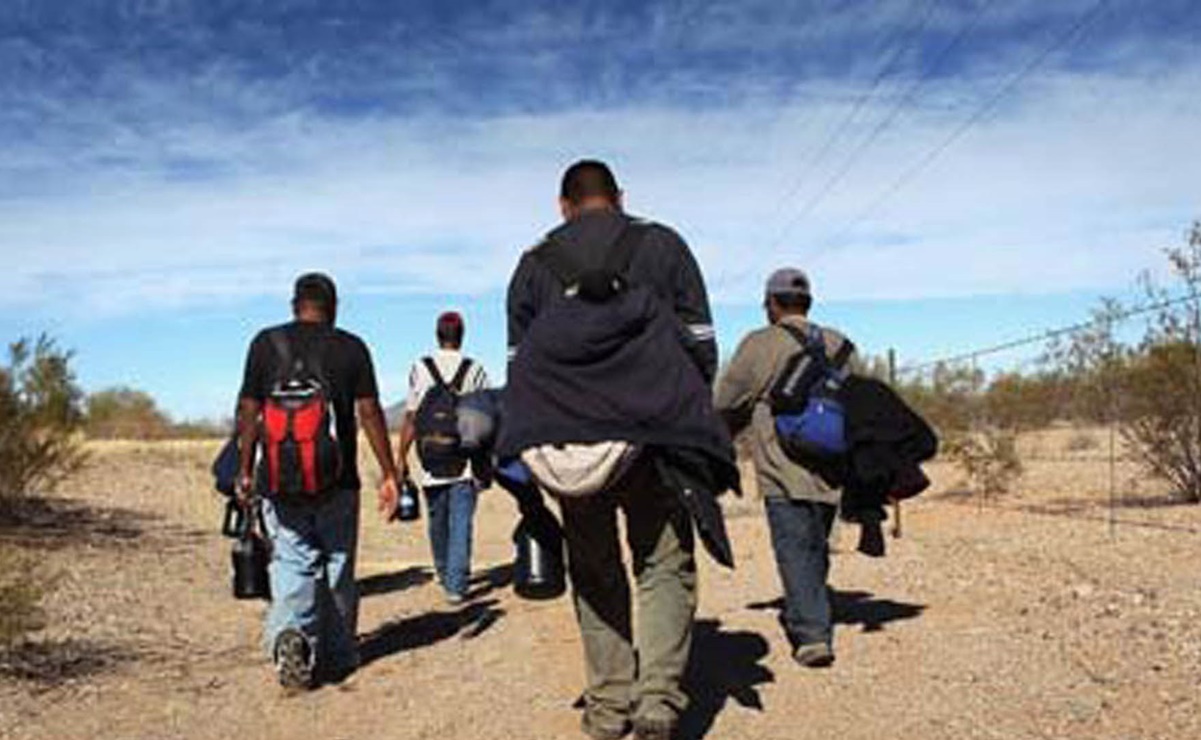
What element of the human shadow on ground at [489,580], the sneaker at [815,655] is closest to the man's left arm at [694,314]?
the sneaker at [815,655]

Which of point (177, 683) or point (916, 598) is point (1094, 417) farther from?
point (177, 683)

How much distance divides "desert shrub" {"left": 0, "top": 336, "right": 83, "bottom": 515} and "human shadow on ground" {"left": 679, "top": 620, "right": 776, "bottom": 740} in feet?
36.7

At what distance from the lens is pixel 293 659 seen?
7.11 m

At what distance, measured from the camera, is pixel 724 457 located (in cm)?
539

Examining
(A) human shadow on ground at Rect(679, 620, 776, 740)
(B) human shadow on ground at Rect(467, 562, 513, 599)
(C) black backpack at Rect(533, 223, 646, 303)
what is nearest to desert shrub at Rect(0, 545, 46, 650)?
(B) human shadow on ground at Rect(467, 562, 513, 599)

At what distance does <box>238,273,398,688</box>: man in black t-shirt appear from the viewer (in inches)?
Result: 286

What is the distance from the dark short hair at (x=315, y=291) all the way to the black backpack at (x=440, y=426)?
2.04 metres

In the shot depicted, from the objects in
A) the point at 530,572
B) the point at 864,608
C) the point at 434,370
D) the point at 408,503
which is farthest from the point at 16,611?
the point at 864,608

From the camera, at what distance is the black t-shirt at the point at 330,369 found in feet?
24.2

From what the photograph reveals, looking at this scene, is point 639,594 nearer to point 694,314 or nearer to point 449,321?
point 694,314

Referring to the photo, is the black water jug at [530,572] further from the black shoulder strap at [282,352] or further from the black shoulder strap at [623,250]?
the black shoulder strap at [623,250]

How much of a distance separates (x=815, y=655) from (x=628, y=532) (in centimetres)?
191

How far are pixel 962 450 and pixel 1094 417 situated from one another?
2652 mm

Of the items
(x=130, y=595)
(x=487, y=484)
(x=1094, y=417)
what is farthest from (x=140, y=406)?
(x=487, y=484)
